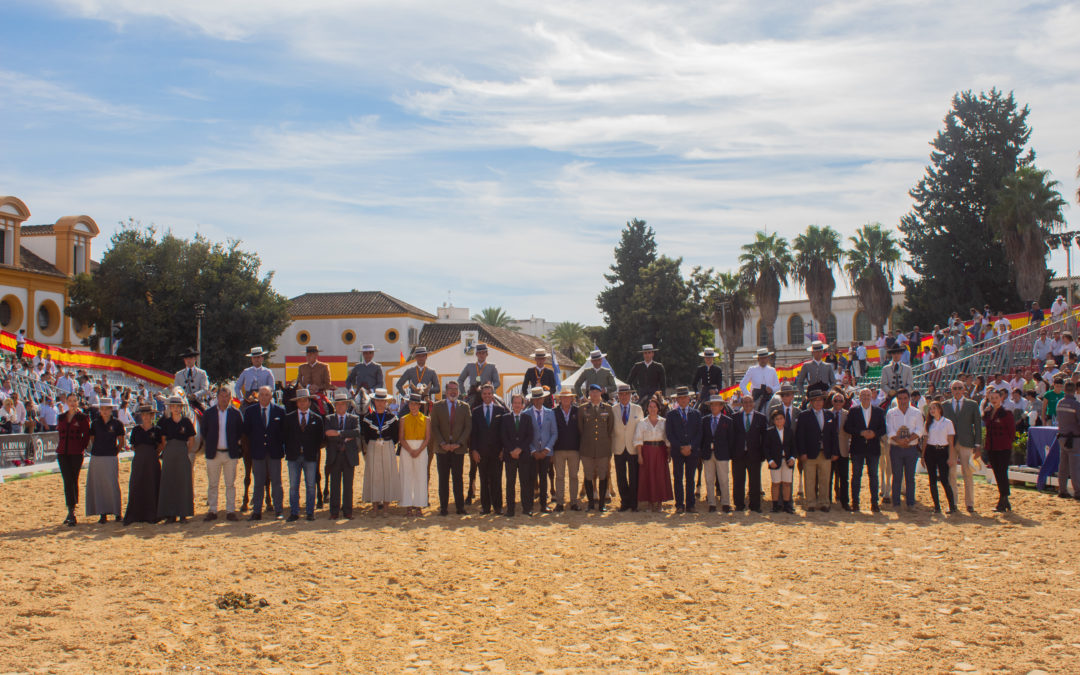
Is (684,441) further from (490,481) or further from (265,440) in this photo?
(265,440)

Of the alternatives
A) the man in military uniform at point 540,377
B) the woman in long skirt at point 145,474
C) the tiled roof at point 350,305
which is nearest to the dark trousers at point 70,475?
the woman in long skirt at point 145,474

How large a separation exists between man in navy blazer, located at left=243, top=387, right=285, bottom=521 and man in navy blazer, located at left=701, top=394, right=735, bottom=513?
6.52m

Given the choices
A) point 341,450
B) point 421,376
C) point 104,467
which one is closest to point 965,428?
point 421,376

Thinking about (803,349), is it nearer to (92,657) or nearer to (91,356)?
(91,356)

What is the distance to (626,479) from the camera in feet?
45.6

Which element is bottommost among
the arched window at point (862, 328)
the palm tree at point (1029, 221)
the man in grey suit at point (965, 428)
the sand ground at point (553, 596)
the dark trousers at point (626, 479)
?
the sand ground at point (553, 596)

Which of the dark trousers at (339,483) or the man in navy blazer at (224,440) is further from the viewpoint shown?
the dark trousers at (339,483)

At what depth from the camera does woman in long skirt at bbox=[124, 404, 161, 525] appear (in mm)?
12680

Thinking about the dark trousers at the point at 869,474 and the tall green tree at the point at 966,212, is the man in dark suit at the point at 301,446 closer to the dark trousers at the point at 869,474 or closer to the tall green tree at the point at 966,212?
the dark trousers at the point at 869,474

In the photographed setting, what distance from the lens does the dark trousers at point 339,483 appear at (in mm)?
13023

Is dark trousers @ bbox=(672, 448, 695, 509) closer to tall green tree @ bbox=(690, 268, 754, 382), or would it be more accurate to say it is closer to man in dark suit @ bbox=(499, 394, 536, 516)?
man in dark suit @ bbox=(499, 394, 536, 516)

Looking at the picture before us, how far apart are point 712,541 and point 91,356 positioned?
1319 inches

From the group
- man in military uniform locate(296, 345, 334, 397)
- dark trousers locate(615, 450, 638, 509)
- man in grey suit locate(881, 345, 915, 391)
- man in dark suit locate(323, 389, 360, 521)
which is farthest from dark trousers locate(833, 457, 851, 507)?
man in military uniform locate(296, 345, 334, 397)

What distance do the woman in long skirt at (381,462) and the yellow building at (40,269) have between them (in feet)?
118
